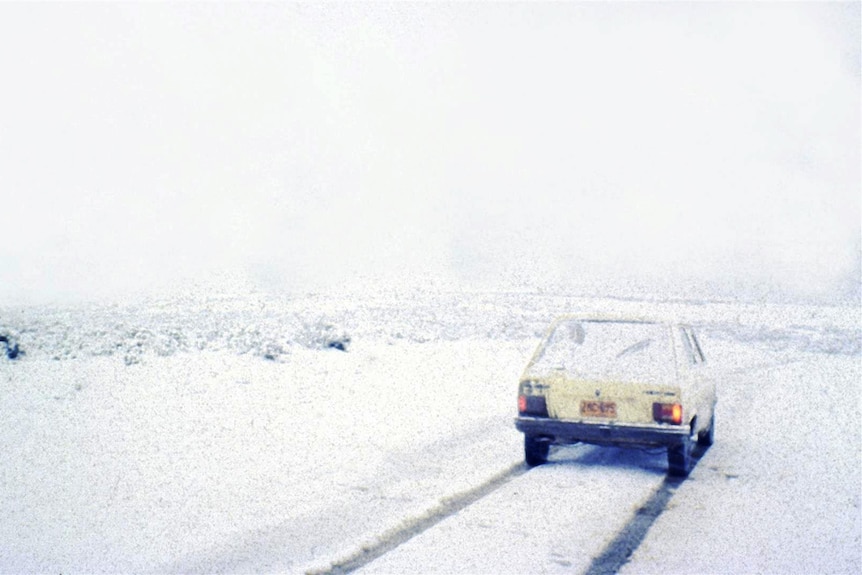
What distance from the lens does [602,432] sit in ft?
23.4

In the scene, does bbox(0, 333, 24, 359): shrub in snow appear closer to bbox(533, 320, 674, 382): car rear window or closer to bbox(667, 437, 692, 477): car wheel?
bbox(533, 320, 674, 382): car rear window

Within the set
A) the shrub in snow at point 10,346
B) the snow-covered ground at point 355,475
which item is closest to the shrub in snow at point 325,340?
the snow-covered ground at point 355,475

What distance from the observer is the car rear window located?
732cm

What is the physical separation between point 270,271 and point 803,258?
95.4 metres

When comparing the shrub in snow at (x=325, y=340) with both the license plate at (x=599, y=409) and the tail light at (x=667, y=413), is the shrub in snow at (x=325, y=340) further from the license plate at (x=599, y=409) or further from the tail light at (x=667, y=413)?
the tail light at (x=667, y=413)

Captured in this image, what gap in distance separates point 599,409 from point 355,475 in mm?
2632

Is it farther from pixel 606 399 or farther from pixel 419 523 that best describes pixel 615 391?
pixel 419 523

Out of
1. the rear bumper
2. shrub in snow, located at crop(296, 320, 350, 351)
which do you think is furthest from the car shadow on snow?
shrub in snow, located at crop(296, 320, 350, 351)

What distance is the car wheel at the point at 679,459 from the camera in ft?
23.7

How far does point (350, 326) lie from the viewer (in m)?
25.9

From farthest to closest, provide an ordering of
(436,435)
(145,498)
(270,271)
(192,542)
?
(270,271) → (436,435) → (145,498) → (192,542)

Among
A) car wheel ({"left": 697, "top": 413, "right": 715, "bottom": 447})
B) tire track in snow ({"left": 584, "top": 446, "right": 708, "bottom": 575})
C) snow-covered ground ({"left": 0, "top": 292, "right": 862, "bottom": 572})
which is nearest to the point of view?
tire track in snow ({"left": 584, "top": 446, "right": 708, "bottom": 575})

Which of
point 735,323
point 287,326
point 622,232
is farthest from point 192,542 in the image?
point 622,232

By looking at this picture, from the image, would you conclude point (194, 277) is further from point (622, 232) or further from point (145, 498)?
point (622, 232)
